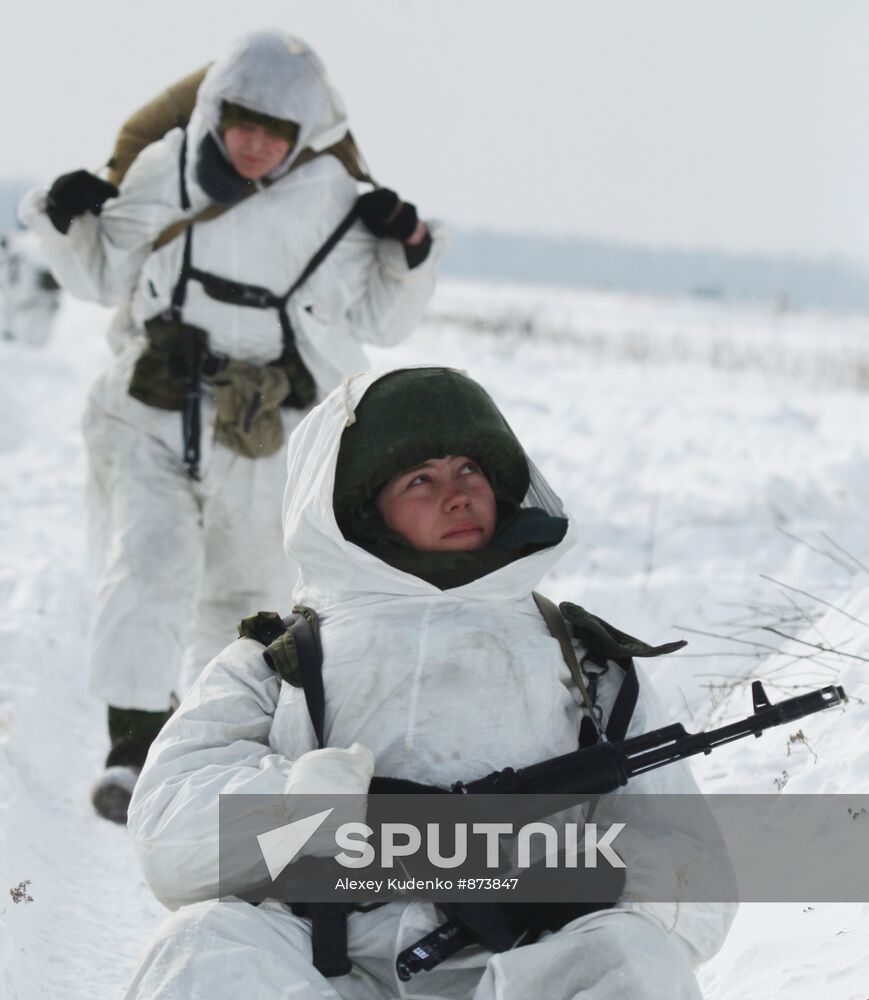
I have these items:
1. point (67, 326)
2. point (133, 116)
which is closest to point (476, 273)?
point (67, 326)

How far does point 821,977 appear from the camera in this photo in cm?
231

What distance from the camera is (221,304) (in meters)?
4.07

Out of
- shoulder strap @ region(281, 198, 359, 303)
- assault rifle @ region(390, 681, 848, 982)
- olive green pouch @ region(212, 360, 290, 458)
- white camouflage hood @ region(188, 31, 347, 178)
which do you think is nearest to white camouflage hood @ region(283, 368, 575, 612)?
assault rifle @ region(390, 681, 848, 982)

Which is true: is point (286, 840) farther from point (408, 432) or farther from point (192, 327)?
point (192, 327)

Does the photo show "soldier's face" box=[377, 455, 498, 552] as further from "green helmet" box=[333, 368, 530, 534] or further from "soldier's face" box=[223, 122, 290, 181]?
"soldier's face" box=[223, 122, 290, 181]

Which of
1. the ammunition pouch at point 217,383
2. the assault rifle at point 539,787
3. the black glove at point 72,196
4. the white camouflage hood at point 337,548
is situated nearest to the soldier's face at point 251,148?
the black glove at point 72,196

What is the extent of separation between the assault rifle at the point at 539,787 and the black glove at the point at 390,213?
7.61 feet

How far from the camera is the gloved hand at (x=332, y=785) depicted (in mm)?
2076

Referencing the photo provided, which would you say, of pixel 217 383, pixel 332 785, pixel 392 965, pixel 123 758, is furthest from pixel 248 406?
pixel 392 965

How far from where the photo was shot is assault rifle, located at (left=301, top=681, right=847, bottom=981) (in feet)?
6.81

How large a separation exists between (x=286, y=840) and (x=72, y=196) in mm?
2631

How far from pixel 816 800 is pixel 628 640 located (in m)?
0.86

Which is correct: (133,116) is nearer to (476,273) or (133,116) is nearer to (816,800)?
(816,800)

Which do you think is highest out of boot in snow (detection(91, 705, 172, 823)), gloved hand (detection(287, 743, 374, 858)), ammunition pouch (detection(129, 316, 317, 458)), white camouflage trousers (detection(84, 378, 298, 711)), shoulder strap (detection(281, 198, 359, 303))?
shoulder strap (detection(281, 198, 359, 303))
